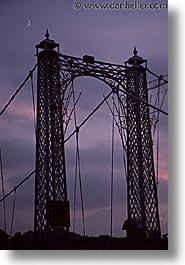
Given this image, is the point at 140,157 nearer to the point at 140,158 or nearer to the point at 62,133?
the point at 140,158

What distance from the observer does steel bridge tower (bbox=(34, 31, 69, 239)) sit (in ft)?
5.95

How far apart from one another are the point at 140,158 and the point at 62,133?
25cm

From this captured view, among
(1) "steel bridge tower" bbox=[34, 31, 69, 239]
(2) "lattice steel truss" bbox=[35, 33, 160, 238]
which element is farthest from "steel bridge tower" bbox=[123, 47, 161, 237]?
(1) "steel bridge tower" bbox=[34, 31, 69, 239]

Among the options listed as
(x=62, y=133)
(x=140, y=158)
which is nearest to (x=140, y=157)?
(x=140, y=158)

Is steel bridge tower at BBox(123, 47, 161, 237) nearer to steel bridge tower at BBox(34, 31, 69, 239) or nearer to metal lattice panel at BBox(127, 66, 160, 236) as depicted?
metal lattice panel at BBox(127, 66, 160, 236)

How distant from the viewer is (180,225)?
1.77 meters

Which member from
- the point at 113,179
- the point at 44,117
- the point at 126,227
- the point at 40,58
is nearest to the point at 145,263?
the point at 126,227

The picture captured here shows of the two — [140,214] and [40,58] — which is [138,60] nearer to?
[40,58]

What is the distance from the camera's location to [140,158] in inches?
73.4

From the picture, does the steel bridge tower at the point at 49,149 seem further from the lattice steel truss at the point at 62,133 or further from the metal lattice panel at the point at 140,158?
the metal lattice panel at the point at 140,158

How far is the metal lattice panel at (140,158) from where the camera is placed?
1826mm

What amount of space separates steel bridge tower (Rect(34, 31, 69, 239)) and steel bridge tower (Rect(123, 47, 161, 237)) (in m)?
0.20

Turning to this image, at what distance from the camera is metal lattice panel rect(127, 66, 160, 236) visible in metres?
1.83

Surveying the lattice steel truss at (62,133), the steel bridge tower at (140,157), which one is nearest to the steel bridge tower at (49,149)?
the lattice steel truss at (62,133)
